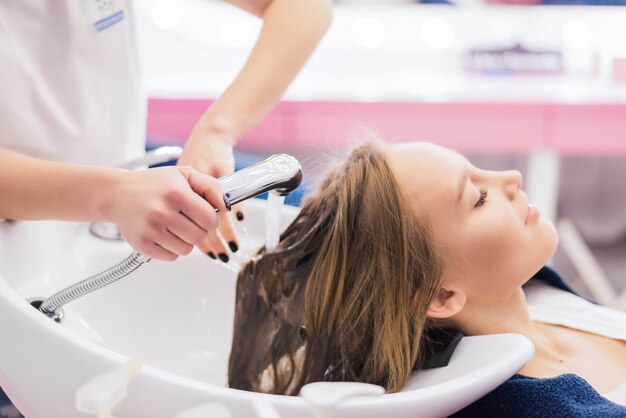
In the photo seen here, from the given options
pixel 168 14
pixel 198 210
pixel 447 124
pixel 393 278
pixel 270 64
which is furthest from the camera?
pixel 168 14

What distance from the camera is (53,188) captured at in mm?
801

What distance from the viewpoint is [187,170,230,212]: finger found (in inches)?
29.1

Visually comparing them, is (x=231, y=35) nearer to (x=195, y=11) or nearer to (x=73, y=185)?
(x=195, y=11)

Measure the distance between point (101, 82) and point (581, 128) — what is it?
151 centimetres

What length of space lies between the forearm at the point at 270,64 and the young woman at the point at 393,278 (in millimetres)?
153

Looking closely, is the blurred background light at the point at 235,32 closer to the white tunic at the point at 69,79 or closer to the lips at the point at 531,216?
the white tunic at the point at 69,79

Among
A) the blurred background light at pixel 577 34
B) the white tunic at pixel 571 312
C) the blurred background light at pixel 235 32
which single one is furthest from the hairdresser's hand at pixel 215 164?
the blurred background light at pixel 577 34

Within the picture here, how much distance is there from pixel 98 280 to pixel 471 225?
0.47m

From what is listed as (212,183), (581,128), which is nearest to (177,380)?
(212,183)

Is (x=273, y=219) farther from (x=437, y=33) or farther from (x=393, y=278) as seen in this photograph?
(x=437, y=33)

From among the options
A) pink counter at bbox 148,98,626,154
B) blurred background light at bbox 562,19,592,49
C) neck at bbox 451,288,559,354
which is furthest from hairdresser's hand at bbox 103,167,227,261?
blurred background light at bbox 562,19,592,49

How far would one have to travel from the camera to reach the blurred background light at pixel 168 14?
2.36 m

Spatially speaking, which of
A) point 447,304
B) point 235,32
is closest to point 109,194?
point 447,304

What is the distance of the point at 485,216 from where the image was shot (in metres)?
1.01
